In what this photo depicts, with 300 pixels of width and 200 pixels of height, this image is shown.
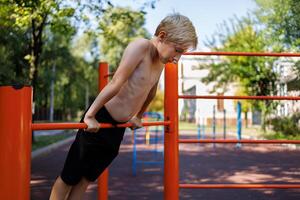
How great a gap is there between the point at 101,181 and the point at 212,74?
16463 millimetres

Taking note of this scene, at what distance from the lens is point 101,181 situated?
3.05 m

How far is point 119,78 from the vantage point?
170 centimetres

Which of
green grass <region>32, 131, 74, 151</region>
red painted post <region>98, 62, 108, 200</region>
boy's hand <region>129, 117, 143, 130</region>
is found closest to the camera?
boy's hand <region>129, 117, 143, 130</region>

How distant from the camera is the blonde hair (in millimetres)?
1729

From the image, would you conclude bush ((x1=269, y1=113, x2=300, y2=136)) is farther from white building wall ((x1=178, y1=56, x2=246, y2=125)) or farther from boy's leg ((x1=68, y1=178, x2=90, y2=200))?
white building wall ((x1=178, y1=56, x2=246, y2=125))

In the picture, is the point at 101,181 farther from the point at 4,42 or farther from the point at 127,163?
the point at 4,42

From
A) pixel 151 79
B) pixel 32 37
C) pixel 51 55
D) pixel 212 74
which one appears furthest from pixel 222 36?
pixel 151 79

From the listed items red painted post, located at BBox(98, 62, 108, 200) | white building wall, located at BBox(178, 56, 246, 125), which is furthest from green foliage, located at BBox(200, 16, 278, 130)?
red painted post, located at BBox(98, 62, 108, 200)

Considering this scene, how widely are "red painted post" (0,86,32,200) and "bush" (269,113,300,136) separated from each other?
927 cm

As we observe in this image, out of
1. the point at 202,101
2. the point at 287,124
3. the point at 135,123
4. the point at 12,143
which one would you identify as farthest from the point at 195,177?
the point at 202,101

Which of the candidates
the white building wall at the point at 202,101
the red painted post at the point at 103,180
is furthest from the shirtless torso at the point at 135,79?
the white building wall at the point at 202,101

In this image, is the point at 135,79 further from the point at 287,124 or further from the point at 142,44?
the point at 287,124

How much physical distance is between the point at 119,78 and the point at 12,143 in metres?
0.53

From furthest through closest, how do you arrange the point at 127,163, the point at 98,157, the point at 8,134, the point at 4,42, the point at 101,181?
the point at 4,42 → the point at 127,163 → the point at 101,181 → the point at 98,157 → the point at 8,134
